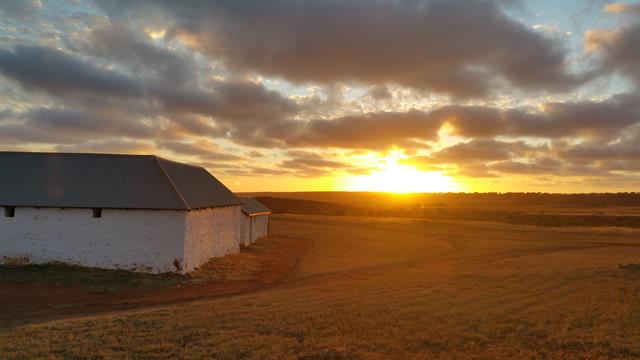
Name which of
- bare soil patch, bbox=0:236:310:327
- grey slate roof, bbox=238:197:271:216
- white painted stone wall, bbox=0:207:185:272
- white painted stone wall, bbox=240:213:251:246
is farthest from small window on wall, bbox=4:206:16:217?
grey slate roof, bbox=238:197:271:216

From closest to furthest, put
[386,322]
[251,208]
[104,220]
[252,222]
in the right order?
[386,322] < [104,220] < [252,222] < [251,208]

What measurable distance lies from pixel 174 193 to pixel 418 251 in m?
20.1

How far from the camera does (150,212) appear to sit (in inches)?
932

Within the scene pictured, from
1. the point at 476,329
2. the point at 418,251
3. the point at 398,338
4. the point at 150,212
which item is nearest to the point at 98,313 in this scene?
the point at 150,212

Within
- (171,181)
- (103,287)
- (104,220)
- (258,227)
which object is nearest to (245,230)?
(258,227)

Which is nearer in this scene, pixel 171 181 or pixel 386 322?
pixel 386 322

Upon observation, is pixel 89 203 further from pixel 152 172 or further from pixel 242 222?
pixel 242 222

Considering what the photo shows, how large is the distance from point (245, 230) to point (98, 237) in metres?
15.3

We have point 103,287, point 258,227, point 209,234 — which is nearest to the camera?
point 103,287

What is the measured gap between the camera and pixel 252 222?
40.3 meters

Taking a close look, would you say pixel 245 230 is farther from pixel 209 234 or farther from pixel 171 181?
pixel 171 181

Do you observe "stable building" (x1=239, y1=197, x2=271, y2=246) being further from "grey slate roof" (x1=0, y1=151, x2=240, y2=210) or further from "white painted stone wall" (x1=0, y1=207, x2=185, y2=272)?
"white painted stone wall" (x1=0, y1=207, x2=185, y2=272)

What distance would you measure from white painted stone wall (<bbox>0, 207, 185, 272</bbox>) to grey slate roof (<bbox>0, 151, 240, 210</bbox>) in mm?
455

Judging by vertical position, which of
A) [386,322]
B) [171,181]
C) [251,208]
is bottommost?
[386,322]
